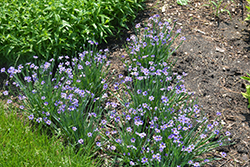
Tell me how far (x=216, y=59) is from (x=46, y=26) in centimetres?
270

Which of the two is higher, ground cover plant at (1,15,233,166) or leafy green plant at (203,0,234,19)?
leafy green plant at (203,0,234,19)

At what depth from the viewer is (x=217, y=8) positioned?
4895mm

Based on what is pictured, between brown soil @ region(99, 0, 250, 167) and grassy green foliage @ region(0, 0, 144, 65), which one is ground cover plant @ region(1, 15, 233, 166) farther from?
grassy green foliage @ region(0, 0, 144, 65)

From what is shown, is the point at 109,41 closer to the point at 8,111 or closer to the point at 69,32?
the point at 69,32

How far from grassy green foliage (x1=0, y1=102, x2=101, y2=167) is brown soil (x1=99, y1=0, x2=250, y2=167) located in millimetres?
1547

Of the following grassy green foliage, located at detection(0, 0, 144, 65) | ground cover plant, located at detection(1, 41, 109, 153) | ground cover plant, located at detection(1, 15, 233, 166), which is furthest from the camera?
grassy green foliage, located at detection(0, 0, 144, 65)

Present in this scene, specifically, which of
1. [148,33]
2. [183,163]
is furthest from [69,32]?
[183,163]

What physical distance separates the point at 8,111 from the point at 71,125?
1189mm

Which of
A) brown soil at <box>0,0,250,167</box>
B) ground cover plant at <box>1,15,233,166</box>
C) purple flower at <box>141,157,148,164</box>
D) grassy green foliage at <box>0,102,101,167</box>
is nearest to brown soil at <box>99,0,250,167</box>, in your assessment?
brown soil at <box>0,0,250,167</box>

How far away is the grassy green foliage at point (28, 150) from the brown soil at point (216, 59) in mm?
1547

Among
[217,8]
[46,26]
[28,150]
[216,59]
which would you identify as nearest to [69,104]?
[28,150]

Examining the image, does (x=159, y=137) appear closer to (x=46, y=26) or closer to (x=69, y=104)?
(x=69, y=104)

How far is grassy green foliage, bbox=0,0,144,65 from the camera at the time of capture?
4051mm

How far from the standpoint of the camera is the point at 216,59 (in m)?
4.29
